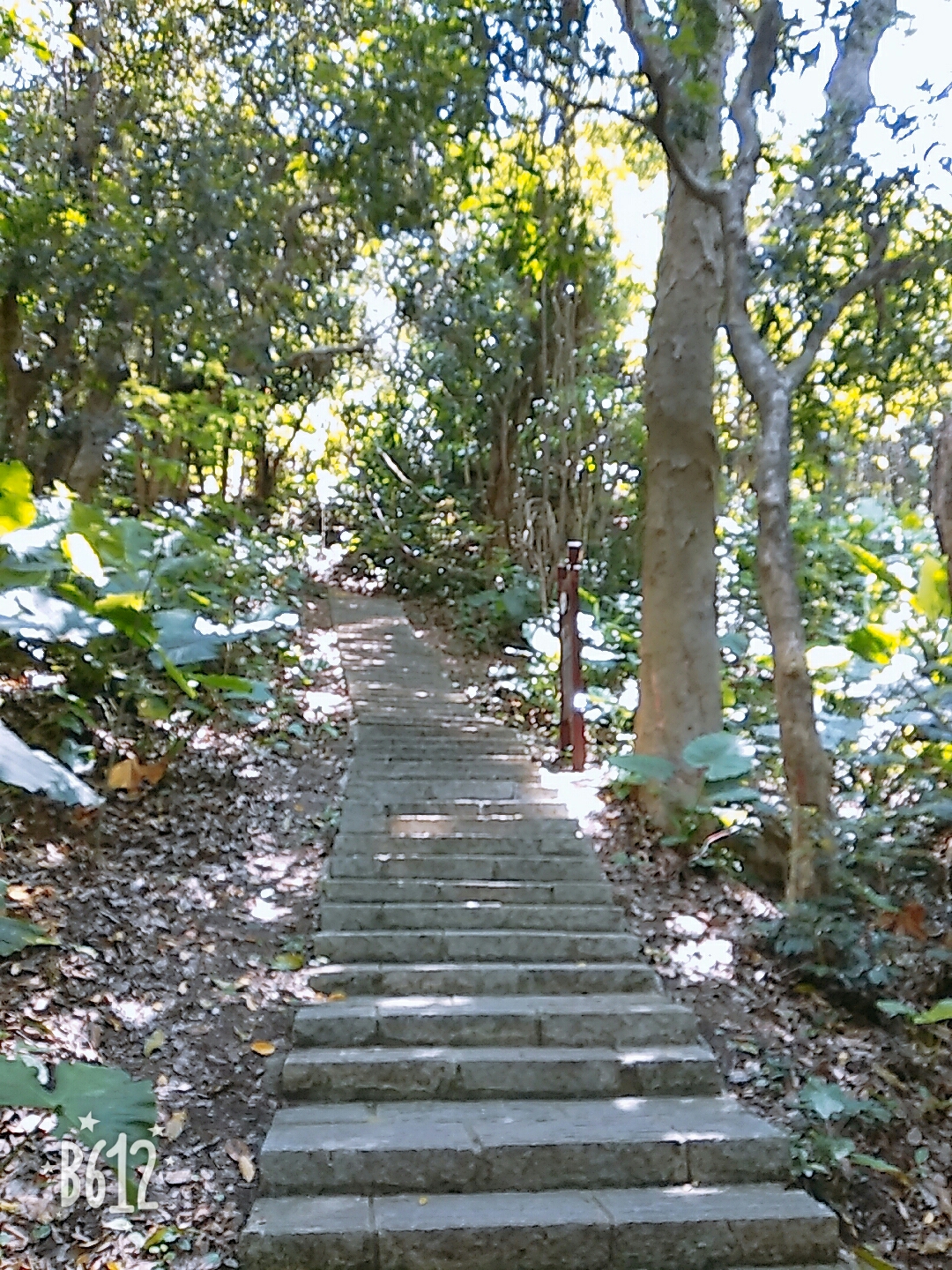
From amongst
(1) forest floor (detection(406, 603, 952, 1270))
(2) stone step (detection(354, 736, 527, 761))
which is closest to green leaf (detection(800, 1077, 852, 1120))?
(1) forest floor (detection(406, 603, 952, 1270))

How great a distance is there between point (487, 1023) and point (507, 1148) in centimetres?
60

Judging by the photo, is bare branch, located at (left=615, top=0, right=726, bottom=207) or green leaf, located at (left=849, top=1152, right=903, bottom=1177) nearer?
green leaf, located at (left=849, top=1152, right=903, bottom=1177)

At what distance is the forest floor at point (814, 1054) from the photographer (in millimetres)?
2967

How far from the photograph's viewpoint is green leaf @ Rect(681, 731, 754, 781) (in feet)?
13.9

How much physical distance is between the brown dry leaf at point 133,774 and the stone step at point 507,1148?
202 centimetres

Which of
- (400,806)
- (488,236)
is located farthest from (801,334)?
(400,806)

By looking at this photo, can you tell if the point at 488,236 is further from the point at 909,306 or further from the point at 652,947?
the point at 652,947

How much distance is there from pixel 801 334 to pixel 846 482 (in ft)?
19.2

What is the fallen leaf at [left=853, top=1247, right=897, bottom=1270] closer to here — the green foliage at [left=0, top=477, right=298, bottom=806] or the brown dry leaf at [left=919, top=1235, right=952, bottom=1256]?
the brown dry leaf at [left=919, top=1235, right=952, bottom=1256]

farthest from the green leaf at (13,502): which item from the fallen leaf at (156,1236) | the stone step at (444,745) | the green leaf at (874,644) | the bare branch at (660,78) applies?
the green leaf at (874,644)

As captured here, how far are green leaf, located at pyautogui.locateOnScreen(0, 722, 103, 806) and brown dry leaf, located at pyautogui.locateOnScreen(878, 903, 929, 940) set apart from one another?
3.31 m

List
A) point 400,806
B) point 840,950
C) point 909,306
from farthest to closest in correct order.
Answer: point 909,306
point 400,806
point 840,950

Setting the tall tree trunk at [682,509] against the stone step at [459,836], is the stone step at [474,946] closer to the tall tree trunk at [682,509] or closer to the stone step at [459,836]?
the stone step at [459,836]

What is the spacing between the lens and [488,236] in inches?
385
